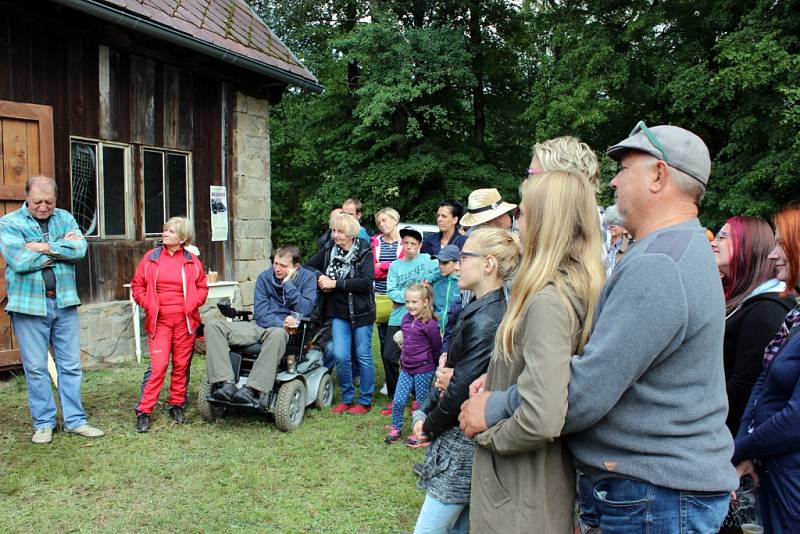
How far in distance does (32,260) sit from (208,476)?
2.06 metres

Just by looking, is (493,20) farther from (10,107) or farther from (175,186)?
(10,107)

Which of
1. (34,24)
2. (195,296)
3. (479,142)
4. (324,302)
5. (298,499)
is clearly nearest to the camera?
(298,499)

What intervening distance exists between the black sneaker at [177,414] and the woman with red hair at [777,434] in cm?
444


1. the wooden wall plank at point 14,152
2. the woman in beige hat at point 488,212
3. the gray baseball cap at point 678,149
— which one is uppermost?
the wooden wall plank at point 14,152

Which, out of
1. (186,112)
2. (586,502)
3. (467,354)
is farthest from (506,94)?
(586,502)

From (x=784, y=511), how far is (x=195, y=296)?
456 cm

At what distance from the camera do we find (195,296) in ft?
18.4

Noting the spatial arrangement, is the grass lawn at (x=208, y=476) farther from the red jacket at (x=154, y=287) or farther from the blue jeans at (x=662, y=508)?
the blue jeans at (x=662, y=508)

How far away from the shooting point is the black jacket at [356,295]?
5.97m

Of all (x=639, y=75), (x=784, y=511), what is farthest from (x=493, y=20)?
(x=784, y=511)

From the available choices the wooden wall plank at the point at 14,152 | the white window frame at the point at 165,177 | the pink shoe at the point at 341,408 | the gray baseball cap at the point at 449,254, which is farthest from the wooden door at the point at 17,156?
the gray baseball cap at the point at 449,254

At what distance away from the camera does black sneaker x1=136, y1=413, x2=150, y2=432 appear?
5312 millimetres

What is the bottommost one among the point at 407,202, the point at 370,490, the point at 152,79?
the point at 370,490

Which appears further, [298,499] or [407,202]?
[407,202]
